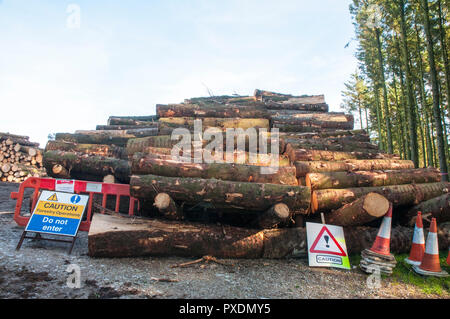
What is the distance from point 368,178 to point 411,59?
1418 centimetres

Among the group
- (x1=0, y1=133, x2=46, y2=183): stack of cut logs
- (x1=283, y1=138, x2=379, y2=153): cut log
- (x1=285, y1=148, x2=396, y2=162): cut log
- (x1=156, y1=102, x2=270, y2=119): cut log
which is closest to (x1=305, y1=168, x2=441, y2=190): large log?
(x1=285, y1=148, x2=396, y2=162): cut log

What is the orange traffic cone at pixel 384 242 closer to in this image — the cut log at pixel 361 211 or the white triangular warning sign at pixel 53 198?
the cut log at pixel 361 211

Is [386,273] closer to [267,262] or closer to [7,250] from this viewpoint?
[267,262]

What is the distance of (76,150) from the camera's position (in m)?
7.80

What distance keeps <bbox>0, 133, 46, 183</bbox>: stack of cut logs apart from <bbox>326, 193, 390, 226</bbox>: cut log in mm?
14287

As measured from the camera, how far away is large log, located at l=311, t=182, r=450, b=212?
5.32 m

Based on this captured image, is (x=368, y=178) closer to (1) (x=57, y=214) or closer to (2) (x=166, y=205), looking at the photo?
(2) (x=166, y=205)

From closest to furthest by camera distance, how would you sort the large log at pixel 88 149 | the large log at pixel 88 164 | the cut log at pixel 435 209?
the cut log at pixel 435 209 → the large log at pixel 88 164 → the large log at pixel 88 149

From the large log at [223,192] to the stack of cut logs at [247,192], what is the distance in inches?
0.7

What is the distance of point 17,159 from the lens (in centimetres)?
1409

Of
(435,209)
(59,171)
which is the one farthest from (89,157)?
(435,209)

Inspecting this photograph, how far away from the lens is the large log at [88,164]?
6.95 metres

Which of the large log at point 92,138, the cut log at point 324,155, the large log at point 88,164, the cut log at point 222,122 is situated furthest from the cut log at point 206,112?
the large log at point 88,164
